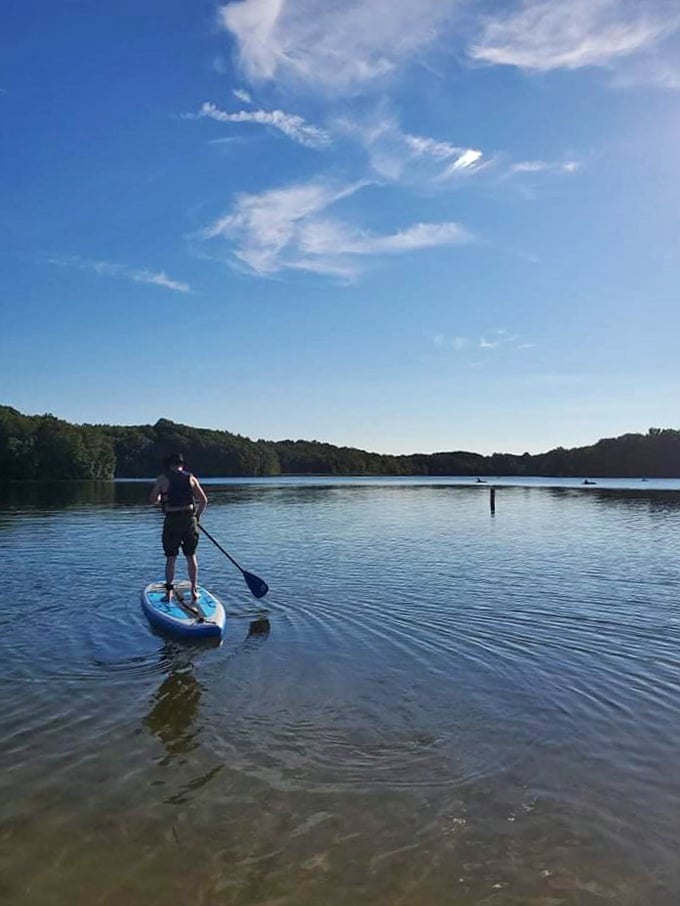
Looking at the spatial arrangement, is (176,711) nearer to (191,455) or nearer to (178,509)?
(178,509)

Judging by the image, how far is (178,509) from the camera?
12305mm

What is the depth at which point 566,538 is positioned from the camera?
27141 mm

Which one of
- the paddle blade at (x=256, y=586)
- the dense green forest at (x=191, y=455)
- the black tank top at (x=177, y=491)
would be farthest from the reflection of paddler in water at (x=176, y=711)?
the dense green forest at (x=191, y=455)

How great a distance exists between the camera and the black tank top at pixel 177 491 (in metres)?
12.3

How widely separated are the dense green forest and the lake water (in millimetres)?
111066

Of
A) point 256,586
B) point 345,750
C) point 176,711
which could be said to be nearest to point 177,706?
point 176,711

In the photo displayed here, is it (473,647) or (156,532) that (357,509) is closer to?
(156,532)

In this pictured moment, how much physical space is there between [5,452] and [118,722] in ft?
386

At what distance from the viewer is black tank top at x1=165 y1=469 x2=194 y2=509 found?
12.3m

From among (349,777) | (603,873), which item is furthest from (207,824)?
(603,873)

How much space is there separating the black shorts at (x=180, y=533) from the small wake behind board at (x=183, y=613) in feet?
2.91

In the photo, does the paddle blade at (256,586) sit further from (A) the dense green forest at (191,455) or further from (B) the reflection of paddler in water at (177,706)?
(A) the dense green forest at (191,455)

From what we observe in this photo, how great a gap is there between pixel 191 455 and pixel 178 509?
509ft

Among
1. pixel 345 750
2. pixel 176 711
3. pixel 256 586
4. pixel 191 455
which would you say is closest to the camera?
pixel 345 750
